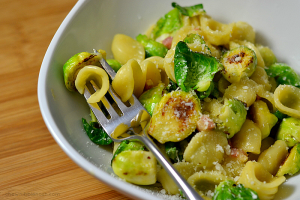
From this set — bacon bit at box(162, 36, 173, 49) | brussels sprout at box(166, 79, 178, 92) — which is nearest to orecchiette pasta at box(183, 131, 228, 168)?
brussels sprout at box(166, 79, 178, 92)

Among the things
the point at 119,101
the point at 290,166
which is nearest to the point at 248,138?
the point at 290,166

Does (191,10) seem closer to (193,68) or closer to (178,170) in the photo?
(193,68)

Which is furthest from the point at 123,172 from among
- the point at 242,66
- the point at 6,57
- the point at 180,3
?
the point at 6,57

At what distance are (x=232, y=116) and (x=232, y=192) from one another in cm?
39

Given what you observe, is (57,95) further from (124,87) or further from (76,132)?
(124,87)

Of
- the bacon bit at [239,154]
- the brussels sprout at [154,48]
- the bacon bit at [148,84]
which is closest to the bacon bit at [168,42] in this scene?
the brussels sprout at [154,48]

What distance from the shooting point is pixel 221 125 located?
1.46 m

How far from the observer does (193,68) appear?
1525 millimetres

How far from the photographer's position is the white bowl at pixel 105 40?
1364 millimetres

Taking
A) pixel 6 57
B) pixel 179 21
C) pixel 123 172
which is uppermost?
pixel 179 21

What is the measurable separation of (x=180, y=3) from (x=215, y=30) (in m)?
0.41

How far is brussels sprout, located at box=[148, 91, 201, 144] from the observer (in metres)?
1.43

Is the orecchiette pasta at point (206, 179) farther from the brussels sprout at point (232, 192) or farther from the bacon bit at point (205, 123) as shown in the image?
the bacon bit at point (205, 123)

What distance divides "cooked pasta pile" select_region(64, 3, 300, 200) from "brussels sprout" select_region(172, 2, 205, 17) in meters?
0.29
